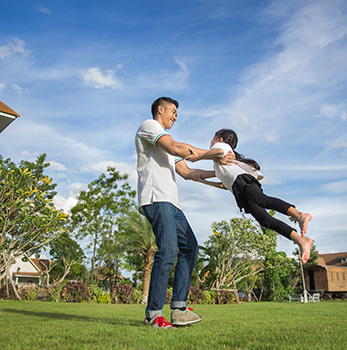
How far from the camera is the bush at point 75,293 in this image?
17.8 meters

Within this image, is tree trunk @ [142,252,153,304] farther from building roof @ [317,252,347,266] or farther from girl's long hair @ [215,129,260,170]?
building roof @ [317,252,347,266]

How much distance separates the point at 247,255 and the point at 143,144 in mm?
25119

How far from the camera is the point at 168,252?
3092 mm

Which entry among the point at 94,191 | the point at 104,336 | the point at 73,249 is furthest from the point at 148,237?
the point at 104,336

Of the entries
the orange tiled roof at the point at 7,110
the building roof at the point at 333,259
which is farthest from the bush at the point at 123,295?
the building roof at the point at 333,259

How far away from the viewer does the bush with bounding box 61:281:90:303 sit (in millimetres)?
17828

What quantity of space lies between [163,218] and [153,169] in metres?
0.53

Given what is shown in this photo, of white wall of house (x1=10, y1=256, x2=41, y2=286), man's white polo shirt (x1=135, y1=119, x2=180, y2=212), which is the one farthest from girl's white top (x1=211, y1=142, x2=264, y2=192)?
white wall of house (x1=10, y1=256, x2=41, y2=286)

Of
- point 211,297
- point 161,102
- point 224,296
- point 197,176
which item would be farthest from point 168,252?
point 224,296

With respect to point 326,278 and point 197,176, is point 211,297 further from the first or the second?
point 326,278

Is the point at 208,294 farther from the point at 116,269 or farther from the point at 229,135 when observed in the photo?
the point at 229,135

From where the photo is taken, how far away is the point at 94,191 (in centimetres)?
2820

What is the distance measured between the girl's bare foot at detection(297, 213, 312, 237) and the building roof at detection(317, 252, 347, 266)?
65.2 meters

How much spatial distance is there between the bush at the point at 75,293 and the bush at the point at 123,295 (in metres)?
1.58
